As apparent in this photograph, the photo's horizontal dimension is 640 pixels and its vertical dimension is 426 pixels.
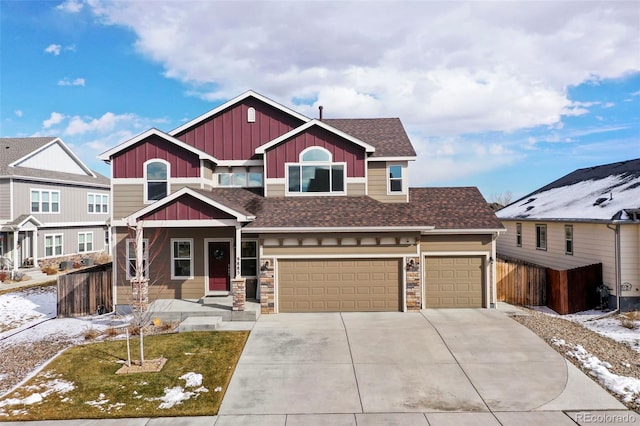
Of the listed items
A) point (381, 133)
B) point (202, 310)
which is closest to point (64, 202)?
point (202, 310)

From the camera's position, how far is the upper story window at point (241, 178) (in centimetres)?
1670

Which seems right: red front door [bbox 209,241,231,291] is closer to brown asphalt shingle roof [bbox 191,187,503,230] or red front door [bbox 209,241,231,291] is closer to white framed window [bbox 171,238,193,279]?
white framed window [bbox 171,238,193,279]

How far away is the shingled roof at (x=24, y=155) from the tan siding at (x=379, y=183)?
21744 millimetres

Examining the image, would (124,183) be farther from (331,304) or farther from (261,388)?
(261,388)

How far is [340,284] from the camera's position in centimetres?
1385

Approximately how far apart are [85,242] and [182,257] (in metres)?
18.7

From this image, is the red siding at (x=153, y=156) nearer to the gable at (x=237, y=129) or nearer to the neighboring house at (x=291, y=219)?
the neighboring house at (x=291, y=219)

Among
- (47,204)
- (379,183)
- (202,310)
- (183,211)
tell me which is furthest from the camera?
(47,204)

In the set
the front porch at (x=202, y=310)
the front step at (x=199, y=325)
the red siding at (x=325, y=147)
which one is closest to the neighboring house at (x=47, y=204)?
the front porch at (x=202, y=310)

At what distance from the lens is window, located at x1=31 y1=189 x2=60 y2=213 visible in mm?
25094

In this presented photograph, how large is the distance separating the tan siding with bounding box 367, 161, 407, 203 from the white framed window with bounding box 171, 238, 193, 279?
7522mm

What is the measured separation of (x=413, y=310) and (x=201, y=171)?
31.4 ft

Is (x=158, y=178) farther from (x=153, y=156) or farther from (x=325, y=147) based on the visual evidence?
(x=325, y=147)

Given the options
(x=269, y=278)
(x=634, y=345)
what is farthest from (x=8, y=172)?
(x=634, y=345)
